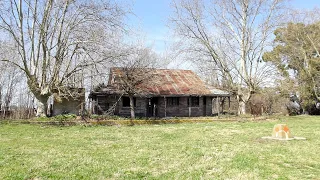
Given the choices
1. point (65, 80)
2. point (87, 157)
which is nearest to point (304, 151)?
point (87, 157)

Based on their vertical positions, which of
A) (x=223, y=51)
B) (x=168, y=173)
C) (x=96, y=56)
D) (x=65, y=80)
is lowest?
(x=168, y=173)

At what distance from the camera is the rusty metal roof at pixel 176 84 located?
86.2 ft

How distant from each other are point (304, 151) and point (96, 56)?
45.7ft

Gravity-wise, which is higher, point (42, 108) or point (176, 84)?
point (176, 84)

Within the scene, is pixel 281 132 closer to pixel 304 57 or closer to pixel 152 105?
pixel 152 105

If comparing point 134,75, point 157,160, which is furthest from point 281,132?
point 134,75

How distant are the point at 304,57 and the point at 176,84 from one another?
14.6 meters

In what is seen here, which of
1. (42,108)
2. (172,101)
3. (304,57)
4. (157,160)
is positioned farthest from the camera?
(304,57)

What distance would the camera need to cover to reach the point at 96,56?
19266mm

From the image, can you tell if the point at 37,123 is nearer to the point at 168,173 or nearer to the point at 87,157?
the point at 87,157

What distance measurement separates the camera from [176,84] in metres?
28.8

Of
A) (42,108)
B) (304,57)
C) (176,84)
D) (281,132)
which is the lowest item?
(281,132)

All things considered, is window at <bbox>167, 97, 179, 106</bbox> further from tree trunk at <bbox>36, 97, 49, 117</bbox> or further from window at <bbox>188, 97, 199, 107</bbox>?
tree trunk at <bbox>36, 97, 49, 117</bbox>

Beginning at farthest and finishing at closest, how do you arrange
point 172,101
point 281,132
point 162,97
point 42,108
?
1. point 172,101
2. point 162,97
3. point 42,108
4. point 281,132
